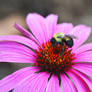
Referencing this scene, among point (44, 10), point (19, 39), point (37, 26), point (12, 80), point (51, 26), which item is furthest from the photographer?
point (44, 10)

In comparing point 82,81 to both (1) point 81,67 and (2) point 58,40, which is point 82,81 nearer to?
(1) point 81,67

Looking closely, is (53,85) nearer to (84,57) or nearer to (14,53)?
(14,53)

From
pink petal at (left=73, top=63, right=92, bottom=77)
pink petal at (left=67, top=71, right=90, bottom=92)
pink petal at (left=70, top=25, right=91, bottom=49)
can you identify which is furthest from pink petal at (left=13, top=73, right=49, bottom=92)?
pink petal at (left=70, top=25, right=91, bottom=49)

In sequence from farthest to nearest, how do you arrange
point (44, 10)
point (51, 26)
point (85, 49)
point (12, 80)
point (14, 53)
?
point (44, 10) → point (51, 26) → point (85, 49) → point (14, 53) → point (12, 80)

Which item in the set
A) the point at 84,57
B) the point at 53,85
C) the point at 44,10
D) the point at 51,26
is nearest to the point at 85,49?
the point at 84,57

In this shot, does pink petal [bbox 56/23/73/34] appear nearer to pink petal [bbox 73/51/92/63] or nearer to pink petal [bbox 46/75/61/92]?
pink petal [bbox 73/51/92/63]

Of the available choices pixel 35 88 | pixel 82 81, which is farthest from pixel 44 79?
pixel 82 81
